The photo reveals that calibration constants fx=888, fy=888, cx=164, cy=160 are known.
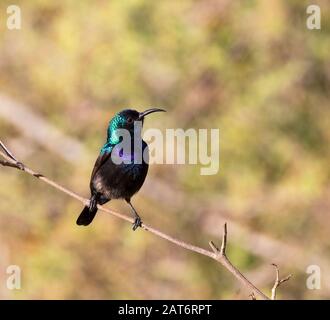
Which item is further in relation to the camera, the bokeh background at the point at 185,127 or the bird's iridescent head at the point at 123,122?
the bokeh background at the point at 185,127

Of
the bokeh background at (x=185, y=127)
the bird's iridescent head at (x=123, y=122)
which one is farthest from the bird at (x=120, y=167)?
the bokeh background at (x=185, y=127)

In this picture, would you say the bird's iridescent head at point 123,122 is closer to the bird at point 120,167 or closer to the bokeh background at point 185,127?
the bird at point 120,167

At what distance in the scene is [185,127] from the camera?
11844 millimetres

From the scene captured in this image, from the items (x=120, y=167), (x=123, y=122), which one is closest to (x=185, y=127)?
(x=123, y=122)

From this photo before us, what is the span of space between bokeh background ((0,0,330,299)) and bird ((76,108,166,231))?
4513 millimetres

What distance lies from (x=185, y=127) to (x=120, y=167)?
536 centimetres

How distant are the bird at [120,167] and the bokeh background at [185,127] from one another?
4.51m

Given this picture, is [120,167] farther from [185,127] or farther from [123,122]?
[185,127]

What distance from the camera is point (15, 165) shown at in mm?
4906

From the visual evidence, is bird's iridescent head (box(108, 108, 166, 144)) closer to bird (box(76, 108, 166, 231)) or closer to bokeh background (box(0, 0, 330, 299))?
bird (box(76, 108, 166, 231))

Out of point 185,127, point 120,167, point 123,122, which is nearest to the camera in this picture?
point 120,167

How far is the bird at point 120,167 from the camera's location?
6539 millimetres

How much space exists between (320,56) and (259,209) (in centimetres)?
217

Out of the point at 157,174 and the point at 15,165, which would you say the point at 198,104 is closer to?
the point at 157,174
